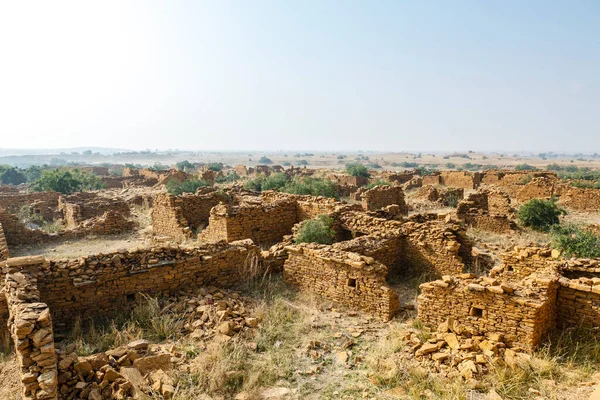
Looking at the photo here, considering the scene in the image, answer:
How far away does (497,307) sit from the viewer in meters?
6.11

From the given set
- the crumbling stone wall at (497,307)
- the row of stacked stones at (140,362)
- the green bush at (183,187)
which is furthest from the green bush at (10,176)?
the crumbling stone wall at (497,307)

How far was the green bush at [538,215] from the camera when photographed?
1678 centimetres

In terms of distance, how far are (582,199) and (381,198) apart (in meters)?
12.0

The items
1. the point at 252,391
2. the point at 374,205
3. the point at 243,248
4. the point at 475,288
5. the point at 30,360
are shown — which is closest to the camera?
the point at 30,360

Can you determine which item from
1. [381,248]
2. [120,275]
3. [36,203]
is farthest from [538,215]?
[36,203]

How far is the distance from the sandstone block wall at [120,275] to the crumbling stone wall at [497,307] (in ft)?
13.8

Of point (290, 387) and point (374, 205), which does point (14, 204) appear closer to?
point (374, 205)

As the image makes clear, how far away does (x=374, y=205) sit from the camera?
19484mm

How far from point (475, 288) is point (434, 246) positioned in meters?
3.53

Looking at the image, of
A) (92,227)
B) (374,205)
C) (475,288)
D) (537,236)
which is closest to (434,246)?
(475,288)

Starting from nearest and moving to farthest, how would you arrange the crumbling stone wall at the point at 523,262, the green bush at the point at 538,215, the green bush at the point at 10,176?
the crumbling stone wall at the point at 523,262
the green bush at the point at 538,215
the green bush at the point at 10,176

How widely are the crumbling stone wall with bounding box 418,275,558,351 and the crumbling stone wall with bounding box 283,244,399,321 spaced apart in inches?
33.9

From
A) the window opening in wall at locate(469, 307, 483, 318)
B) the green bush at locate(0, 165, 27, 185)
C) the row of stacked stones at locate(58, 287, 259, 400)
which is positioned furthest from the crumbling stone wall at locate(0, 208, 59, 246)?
the green bush at locate(0, 165, 27, 185)

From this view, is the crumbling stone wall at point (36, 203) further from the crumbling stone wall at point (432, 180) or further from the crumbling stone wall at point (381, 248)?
the crumbling stone wall at point (432, 180)
